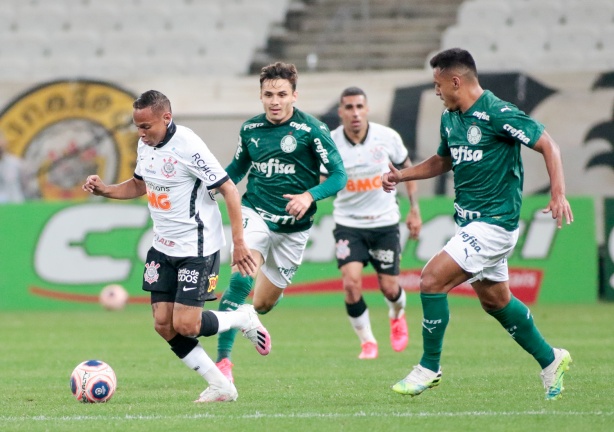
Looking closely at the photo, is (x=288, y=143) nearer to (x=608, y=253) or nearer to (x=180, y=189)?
(x=180, y=189)

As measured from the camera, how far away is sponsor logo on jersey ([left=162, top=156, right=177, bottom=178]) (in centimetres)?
775

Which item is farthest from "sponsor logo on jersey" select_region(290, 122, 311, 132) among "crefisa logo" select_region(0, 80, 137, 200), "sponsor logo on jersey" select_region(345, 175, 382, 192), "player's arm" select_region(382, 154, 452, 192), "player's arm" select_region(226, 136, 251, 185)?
"crefisa logo" select_region(0, 80, 137, 200)

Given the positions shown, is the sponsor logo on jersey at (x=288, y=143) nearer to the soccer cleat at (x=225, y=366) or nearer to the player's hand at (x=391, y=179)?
the player's hand at (x=391, y=179)

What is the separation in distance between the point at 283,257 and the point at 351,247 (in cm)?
236

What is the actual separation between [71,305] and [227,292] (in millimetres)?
8888

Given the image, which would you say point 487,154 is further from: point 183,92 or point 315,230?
point 183,92

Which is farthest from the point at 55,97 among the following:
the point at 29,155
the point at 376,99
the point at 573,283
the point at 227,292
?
the point at 227,292

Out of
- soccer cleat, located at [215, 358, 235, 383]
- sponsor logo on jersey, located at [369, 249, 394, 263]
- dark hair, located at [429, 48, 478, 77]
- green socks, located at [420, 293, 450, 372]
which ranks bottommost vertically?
sponsor logo on jersey, located at [369, 249, 394, 263]

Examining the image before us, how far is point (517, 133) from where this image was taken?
7.43m

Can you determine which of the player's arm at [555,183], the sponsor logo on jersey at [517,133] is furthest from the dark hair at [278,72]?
the player's arm at [555,183]

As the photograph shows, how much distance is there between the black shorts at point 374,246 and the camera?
11766mm

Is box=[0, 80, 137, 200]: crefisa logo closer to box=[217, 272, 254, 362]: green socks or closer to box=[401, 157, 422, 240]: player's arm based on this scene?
box=[401, 157, 422, 240]: player's arm

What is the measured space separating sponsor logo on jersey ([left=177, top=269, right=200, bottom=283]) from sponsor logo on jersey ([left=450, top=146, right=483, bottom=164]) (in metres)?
1.93

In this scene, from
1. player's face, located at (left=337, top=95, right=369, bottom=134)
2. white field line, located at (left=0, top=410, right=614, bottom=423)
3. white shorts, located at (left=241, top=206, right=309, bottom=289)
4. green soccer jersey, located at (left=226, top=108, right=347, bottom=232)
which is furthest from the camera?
player's face, located at (left=337, top=95, right=369, bottom=134)
